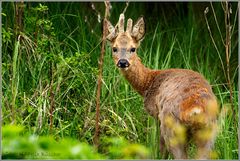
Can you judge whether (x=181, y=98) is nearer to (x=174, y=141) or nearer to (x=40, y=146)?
(x=174, y=141)

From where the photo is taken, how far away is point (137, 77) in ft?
25.0

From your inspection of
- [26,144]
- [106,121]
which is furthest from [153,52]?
[26,144]

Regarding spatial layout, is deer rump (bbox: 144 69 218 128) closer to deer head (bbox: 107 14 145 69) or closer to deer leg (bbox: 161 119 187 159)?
deer leg (bbox: 161 119 187 159)

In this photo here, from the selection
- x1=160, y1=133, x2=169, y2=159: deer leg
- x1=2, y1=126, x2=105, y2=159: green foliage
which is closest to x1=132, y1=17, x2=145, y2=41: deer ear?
x1=160, y1=133, x2=169, y2=159: deer leg

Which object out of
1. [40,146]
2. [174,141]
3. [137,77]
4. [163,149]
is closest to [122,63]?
[137,77]

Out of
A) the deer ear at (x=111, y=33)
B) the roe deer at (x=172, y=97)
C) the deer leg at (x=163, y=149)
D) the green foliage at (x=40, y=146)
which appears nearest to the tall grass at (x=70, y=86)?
the deer leg at (x=163, y=149)

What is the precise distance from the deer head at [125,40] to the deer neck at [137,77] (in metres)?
0.07

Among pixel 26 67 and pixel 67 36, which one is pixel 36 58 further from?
pixel 67 36

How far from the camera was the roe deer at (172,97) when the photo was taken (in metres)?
6.01

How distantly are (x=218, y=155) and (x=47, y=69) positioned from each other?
5.74ft

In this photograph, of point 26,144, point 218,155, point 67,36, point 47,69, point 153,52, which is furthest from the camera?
point 153,52

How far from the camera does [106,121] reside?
6930 millimetres

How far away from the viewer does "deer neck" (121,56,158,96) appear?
759 centimetres

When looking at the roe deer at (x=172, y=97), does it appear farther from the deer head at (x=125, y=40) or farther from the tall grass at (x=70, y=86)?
the tall grass at (x=70, y=86)
